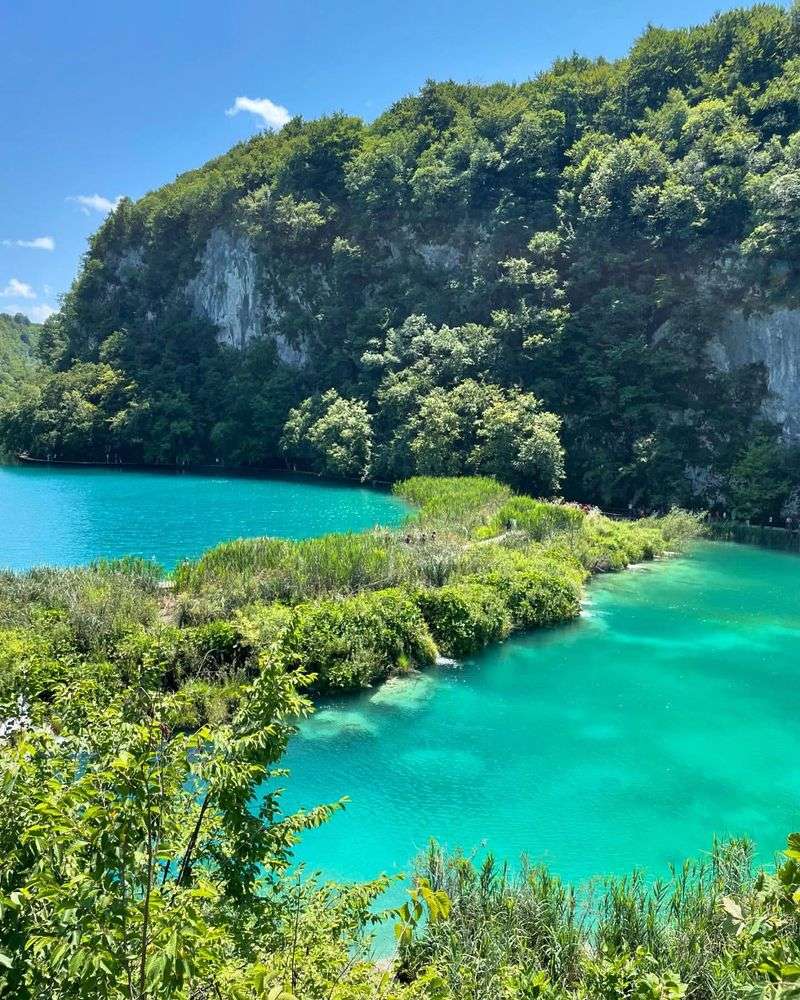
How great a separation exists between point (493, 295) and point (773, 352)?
18.4 meters

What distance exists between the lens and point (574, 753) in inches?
507

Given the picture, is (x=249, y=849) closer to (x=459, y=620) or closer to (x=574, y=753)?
(x=574, y=753)

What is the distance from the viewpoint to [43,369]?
72.1 metres

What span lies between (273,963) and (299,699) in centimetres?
177

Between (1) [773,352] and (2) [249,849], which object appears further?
(1) [773,352]

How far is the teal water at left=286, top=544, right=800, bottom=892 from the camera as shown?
1011cm

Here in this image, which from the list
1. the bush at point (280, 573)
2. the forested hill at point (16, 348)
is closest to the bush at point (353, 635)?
the bush at point (280, 573)

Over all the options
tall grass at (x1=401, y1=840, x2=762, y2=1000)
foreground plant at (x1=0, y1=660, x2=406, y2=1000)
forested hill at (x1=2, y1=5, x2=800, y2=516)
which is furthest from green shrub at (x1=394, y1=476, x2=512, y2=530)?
foreground plant at (x1=0, y1=660, x2=406, y2=1000)

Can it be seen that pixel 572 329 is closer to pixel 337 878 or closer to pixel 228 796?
pixel 337 878

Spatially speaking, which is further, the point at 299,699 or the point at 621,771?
the point at 621,771

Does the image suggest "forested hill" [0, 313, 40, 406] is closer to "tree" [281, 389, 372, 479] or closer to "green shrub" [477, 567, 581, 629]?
"tree" [281, 389, 372, 479]

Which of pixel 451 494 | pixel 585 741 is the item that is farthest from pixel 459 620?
pixel 451 494

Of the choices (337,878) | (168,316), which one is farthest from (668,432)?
(168,316)

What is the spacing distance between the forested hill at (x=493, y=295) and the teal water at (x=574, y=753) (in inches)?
801
